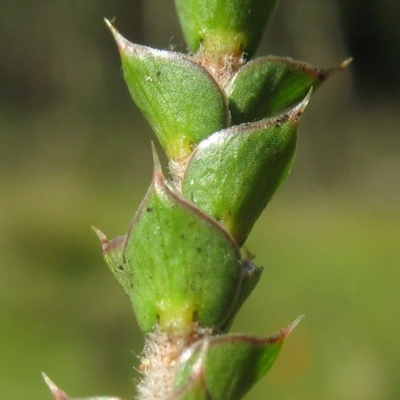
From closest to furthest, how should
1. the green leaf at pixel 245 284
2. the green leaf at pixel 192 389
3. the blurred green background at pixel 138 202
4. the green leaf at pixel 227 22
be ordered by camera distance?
the green leaf at pixel 192 389 < the green leaf at pixel 245 284 < the green leaf at pixel 227 22 < the blurred green background at pixel 138 202

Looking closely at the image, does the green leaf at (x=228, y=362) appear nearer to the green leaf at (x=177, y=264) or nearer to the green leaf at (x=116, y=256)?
the green leaf at (x=177, y=264)

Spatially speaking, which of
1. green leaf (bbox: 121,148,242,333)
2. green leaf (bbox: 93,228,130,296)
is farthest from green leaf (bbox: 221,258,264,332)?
green leaf (bbox: 93,228,130,296)

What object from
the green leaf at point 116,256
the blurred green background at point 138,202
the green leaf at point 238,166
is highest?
the green leaf at point 238,166

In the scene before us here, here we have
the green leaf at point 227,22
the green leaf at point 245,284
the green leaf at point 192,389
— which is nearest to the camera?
the green leaf at point 192,389

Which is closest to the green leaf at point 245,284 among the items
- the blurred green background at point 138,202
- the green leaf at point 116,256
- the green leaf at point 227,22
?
the green leaf at point 116,256

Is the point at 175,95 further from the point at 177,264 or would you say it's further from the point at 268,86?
the point at 177,264

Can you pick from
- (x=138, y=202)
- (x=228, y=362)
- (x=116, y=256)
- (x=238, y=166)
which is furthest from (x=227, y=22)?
(x=138, y=202)
